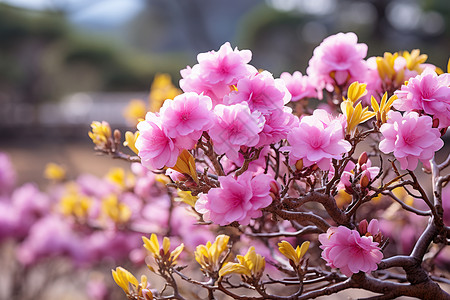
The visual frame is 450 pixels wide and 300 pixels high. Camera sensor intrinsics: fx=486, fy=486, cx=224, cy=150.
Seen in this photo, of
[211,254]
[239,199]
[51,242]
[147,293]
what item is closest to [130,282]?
[147,293]

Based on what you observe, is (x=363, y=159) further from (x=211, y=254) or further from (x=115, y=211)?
(x=115, y=211)

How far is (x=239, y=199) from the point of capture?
0.87 meters

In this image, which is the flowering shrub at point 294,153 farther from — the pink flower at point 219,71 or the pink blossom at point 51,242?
the pink blossom at point 51,242

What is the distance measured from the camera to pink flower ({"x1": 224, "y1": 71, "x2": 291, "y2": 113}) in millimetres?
908

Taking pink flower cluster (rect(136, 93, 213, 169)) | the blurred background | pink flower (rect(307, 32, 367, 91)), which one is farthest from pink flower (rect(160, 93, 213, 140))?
the blurred background

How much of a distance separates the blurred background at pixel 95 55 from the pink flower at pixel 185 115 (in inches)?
300

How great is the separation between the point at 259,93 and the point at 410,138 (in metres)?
0.29

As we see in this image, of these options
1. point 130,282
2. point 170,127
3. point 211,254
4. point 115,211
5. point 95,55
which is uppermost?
point 170,127

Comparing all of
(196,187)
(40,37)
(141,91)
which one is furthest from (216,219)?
(141,91)

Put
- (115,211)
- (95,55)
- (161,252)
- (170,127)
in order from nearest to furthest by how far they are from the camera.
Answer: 1. (170,127)
2. (161,252)
3. (115,211)
4. (95,55)

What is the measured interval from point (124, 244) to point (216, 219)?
5.42ft

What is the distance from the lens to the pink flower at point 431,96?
0.92 meters

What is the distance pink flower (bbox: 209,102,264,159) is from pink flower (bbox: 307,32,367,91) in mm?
431

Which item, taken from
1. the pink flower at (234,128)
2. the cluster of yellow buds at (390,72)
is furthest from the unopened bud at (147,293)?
the cluster of yellow buds at (390,72)
